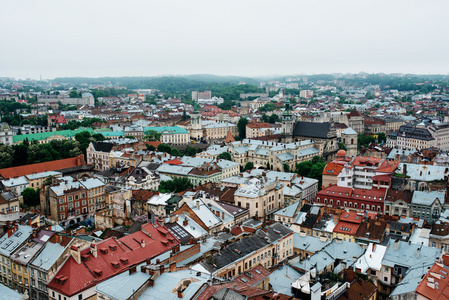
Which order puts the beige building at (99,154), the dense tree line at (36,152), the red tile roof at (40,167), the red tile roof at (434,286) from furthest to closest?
the beige building at (99,154)
the dense tree line at (36,152)
the red tile roof at (40,167)
the red tile roof at (434,286)

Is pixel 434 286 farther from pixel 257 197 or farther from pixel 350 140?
pixel 350 140

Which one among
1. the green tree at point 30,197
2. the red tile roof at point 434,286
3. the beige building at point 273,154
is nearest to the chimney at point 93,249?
the red tile roof at point 434,286

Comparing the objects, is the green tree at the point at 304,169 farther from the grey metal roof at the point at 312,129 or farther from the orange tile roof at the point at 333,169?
the grey metal roof at the point at 312,129

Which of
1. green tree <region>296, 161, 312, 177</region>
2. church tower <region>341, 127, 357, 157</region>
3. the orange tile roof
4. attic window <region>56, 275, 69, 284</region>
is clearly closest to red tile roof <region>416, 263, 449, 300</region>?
attic window <region>56, 275, 69, 284</region>

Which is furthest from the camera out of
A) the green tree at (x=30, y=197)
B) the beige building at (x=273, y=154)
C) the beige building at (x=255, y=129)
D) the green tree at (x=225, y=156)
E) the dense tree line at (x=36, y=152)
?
the beige building at (x=255, y=129)

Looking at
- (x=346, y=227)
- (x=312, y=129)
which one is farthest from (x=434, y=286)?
(x=312, y=129)
